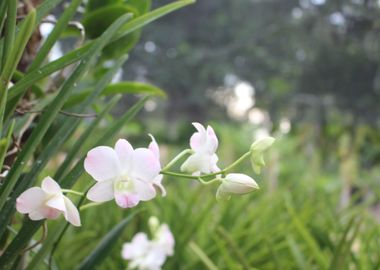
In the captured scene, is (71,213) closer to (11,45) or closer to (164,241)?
(11,45)

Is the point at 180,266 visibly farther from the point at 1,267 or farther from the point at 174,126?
the point at 174,126

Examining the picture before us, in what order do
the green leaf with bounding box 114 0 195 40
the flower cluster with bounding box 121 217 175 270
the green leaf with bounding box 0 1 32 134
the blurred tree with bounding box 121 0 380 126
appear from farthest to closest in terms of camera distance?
1. the blurred tree with bounding box 121 0 380 126
2. the flower cluster with bounding box 121 217 175 270
3. the green leaf with bounding box 114 0 195 40
4. the green leaf with bounding box 0 1 32 134

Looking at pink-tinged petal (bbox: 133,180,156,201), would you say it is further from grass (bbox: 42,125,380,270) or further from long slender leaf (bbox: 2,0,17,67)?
grass (bbox: 42,125,380,270)

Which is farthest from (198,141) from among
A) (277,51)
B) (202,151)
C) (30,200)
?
(277,51)

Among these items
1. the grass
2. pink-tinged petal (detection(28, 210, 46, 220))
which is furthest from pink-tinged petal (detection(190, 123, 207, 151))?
the grass

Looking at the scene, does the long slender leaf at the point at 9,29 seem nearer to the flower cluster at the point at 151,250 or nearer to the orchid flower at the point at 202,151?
the orchid flower at the point at 202,151

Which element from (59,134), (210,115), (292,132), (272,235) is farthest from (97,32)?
(210,115)
